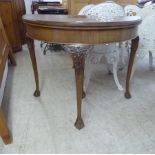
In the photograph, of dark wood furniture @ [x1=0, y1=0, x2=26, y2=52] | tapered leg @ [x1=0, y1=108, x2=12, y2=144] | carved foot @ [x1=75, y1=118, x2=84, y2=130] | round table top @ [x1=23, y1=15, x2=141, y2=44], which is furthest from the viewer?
dark wood furniture @ [x1=0, y1=0, x2=26, y2=52]

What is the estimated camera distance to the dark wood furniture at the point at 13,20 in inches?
111

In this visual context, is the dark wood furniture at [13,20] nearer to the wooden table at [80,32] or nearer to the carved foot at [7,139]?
the wooden table at [80,32]

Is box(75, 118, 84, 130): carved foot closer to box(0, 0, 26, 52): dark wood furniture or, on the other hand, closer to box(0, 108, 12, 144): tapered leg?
box(0, 108, 12, 144): tapered leg

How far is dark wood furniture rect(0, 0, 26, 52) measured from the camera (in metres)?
2.82

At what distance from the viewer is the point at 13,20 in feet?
9.76

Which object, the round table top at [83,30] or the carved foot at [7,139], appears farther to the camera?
the carved foot at [7,139]

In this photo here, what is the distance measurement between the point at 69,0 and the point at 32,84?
1481mm

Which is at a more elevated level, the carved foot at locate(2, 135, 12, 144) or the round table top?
the round table top

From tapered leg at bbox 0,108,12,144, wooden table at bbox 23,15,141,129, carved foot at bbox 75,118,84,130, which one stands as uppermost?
wooden table at bbox 23,15,141,129

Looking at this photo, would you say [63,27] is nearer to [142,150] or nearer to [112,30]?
[112,30]

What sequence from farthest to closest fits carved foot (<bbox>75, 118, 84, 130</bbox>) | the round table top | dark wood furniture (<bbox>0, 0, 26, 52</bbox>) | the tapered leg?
1. dark wood furniture (<bbox>0, 0, 26, 52</bbox>)
2. carved foot (<bbox>75, 118, 84, 130</bbox>)
3. the tapered leg
4. the round table top

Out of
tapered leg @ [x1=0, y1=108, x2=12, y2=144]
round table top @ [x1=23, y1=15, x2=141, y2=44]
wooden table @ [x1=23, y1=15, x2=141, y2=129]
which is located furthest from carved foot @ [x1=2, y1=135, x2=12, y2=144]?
round table top @ [x1=23, y1=15, x2=141, y2=44]

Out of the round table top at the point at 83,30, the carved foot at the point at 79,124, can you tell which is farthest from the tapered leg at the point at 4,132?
the round table top at the point at 83,30

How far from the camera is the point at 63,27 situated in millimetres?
1143
